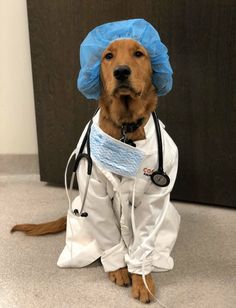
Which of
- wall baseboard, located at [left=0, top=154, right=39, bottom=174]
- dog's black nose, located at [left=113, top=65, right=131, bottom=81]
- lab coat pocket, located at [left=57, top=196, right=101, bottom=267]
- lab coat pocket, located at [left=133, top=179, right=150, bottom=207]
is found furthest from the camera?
wall baseboard, located at [left=0, top=154, right=39, bottom=174]

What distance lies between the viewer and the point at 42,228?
1.55 metres

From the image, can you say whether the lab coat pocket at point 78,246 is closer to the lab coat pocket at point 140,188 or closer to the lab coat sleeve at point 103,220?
the lab coat sleeve at point 103,220

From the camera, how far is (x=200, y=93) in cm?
160

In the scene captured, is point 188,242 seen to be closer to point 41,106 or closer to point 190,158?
point 190,158

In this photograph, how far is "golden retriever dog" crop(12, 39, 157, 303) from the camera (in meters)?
1.12

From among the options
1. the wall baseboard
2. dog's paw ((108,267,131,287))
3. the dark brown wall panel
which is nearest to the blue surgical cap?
the dark brown wall panel

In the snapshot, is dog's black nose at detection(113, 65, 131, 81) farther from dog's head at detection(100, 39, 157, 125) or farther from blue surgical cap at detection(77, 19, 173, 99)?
blue surgical cap at detection(77, 19, 173, 99)

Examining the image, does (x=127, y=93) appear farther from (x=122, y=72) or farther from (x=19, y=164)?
(x=19, y=164)

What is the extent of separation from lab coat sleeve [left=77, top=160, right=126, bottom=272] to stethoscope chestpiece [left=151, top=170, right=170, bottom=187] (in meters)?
0.15

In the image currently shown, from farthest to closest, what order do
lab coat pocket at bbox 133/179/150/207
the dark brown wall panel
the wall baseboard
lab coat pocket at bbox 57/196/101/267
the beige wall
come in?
the wall baseboard → the beige wall → the dark brown wall panel → lab coat pocket at bbox 57/196/101/267 → lab coat pocket at bbox 133/179/150/207

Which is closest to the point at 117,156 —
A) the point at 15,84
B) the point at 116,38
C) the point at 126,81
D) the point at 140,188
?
the point at 140,188

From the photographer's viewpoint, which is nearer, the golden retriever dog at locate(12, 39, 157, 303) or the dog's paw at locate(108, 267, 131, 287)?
the golden retriever dog at locate(12, 39, 157, 303)

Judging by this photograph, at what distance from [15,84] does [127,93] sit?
0.95 m

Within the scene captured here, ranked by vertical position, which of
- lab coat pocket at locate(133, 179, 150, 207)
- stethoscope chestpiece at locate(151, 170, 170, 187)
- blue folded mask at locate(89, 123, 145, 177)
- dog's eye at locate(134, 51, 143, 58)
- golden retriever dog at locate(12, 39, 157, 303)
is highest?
dog's eye at locate(134, 51, 143, 58)
